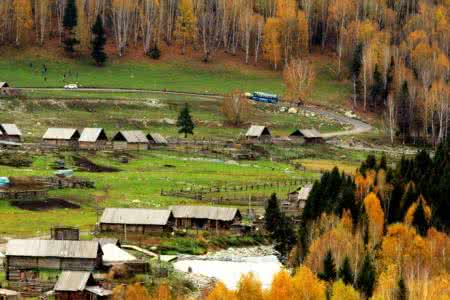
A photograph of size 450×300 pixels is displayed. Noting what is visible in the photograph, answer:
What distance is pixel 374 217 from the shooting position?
284 feet

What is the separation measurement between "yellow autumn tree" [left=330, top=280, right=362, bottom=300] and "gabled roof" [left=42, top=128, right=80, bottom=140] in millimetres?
71148

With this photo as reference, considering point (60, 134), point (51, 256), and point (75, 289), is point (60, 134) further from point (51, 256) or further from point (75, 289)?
point (75, 289)

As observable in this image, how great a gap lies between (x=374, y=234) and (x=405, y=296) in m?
18.9

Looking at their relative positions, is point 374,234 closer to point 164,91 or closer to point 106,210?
point 106,210

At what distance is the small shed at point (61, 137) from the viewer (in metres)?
131

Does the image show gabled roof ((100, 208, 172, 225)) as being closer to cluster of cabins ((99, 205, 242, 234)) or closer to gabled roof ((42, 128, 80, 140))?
cluster of cabins ((99, 205, 242, 234))

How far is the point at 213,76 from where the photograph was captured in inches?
7234

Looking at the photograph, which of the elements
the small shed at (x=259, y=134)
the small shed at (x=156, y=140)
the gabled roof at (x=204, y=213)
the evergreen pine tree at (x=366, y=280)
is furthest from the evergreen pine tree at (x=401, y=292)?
the small shed at (x=259, y=134)

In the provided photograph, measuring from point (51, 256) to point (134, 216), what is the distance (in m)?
16.8

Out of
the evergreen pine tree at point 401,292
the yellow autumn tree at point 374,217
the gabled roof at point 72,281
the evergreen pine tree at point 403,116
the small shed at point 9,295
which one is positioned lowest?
the small shed at point 9,295

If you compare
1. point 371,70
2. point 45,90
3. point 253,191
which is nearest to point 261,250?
point 253,191

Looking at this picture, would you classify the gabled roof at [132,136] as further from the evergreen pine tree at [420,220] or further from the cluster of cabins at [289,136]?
the evergreen pine tree at [420,220]

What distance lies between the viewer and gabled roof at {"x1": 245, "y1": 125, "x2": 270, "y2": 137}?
146m

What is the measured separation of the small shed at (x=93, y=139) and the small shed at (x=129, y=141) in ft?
4.14
